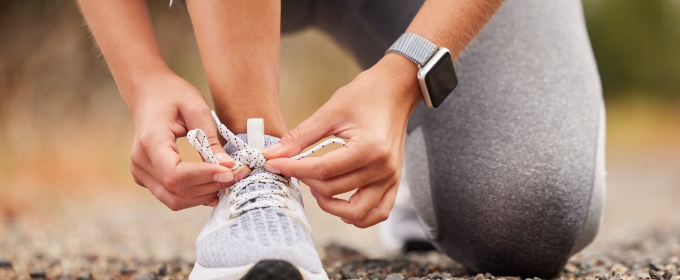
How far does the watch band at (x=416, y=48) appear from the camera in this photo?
1144 millimetres

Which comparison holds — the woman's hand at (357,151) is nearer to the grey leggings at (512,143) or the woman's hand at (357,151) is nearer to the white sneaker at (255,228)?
the white sneaker at (255,228)

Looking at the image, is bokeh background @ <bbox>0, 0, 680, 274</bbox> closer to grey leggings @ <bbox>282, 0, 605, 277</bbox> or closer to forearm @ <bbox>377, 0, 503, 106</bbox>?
grey leggings @ <bbox>282, 0, 605, 277</bbox>

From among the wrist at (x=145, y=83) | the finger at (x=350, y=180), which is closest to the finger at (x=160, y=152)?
the wrist at (x=145, y=83)

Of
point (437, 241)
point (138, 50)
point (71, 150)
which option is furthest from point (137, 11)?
point (71, 150)

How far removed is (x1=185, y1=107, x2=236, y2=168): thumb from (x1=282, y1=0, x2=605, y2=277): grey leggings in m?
0.73

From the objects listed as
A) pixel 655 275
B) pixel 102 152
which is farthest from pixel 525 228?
pixel 102 152

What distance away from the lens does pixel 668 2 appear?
7.64 m

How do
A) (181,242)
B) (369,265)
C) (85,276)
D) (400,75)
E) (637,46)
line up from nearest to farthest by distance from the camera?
(400,75) → (85,276) → (369,265) → (181,242) → (637,46)

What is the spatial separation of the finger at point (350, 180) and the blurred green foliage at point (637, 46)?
7.88 meters

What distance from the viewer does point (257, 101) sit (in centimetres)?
116

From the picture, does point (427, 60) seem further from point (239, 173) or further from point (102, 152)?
point (102, 152)

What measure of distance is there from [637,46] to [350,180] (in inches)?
319

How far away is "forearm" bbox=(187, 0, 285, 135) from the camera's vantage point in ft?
3.74

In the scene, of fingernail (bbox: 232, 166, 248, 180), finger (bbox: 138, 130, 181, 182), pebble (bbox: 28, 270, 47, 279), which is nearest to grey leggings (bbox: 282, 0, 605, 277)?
fingernail (bbox: 232, 166, 248, 180)
